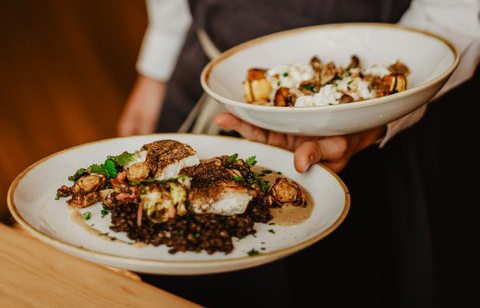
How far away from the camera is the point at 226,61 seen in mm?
1397

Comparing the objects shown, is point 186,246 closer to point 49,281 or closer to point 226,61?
point 49,281

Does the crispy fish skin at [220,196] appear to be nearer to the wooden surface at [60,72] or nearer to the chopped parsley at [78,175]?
the chopped parsley at [78,175]

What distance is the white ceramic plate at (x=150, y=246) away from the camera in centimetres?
78

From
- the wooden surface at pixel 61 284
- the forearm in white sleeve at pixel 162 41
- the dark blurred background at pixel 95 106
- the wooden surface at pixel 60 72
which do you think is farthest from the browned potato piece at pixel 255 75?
the wooden surface at pixel 60 72

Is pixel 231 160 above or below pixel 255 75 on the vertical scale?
below

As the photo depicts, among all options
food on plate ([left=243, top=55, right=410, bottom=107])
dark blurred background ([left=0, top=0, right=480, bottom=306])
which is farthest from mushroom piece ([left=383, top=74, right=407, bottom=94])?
dark blurred background ([left=0, top=0, right=480, bottom=306])

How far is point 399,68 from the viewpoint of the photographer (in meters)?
1.32

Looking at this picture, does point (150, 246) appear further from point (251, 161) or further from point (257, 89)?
point (257, 89)

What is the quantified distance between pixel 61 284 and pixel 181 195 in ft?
1.02

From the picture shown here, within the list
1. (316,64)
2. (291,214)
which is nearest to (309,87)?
(316,64)

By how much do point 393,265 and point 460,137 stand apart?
2.58 ft

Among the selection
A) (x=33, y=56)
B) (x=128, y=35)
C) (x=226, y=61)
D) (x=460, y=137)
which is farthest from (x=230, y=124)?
(x=128, y=35)

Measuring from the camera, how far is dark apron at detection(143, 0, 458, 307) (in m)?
1.63

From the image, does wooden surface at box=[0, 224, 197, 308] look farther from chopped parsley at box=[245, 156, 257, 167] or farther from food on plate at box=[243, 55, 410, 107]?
food on plate at box=[243, 55, 410, 107]
